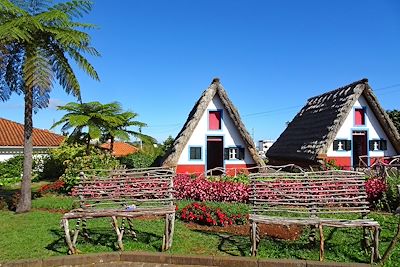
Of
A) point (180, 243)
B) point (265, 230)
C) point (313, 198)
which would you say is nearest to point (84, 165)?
point (180, 243)

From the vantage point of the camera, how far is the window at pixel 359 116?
17547 mm

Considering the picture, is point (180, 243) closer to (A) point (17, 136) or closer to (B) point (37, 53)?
(B) point (37, 53)

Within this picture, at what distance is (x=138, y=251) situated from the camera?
610 cm

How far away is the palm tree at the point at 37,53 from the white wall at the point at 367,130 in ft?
40.2

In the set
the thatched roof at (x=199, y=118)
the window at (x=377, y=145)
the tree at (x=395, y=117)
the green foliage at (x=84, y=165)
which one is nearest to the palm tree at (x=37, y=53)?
the green foliage at (x=84, y=165)

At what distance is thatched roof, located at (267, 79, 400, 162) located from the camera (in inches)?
640

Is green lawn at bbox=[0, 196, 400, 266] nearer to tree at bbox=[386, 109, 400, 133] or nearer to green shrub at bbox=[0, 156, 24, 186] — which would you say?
green shrub at bbox=[0, 156, 24, 186]

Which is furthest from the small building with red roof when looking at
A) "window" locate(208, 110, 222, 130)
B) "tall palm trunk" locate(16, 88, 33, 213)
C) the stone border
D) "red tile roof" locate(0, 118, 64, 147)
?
the stone border

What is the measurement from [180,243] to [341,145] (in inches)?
507

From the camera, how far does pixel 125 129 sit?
19094 mm

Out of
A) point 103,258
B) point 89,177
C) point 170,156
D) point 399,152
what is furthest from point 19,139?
point 399,152

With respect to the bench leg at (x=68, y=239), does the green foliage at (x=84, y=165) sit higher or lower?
higher

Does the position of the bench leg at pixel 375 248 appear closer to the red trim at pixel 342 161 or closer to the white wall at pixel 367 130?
the red trim at pixel 342 161

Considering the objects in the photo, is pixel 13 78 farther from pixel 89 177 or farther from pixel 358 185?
pixel 358 185
